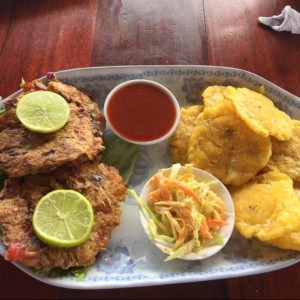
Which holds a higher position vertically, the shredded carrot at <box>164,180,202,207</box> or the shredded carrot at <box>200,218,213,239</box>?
the shredded carrot at <box>164,180,202,207</box>

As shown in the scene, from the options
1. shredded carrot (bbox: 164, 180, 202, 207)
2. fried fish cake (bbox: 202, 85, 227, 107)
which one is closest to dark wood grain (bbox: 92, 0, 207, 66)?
fried fish cake (bbox: 202, 85, 227, 107)

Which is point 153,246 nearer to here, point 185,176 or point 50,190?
point 185,176

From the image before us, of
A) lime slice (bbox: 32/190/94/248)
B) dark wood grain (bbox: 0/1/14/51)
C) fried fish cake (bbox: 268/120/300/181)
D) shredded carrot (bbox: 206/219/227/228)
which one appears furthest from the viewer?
dark wood grain (bbox: 0/1/14/51)

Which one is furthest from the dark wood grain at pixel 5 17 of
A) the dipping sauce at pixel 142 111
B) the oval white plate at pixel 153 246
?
the dipping sauce at pixel 142 111

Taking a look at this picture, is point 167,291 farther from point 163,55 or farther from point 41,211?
point 163,55

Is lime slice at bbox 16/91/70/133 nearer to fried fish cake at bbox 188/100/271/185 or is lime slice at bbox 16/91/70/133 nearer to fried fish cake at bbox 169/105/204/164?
fried fish cake at bbox 169/105/204/164

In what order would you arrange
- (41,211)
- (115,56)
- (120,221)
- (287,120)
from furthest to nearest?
(115,56) → (287,120) → (120,221) → (41,211)

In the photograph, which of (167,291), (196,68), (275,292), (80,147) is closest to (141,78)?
(196,68)
